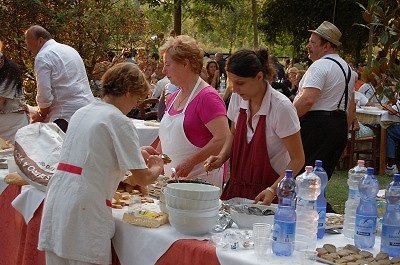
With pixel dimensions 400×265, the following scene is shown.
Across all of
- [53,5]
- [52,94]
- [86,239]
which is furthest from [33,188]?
[53,5]

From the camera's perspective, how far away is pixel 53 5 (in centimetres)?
941

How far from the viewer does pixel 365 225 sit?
2.46 metres

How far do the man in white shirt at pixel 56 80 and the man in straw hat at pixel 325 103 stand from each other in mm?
1930

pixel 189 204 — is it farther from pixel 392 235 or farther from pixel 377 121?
pixel 377 121

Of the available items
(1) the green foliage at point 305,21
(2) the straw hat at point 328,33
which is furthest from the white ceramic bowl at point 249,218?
(1) the green foliage at point 305,21

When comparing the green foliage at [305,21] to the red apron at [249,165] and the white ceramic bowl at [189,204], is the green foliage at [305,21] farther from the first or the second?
the white ceramic bowl at [189,204]

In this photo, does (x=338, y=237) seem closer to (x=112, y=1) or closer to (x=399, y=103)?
(x=399, y=103)

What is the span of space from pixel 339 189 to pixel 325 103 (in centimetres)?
281

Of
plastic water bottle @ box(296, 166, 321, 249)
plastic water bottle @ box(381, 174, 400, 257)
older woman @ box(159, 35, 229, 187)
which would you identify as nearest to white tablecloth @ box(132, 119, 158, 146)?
older woman @ box(159, 35, 229, 187)

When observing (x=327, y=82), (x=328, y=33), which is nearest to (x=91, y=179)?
(x=327, y=82)

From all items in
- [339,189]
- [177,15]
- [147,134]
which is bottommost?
[339,189]

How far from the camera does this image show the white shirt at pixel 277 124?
308cm

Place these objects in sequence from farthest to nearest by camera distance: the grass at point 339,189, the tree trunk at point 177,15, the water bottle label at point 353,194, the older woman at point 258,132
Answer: the tree trunk at point 177,15
the grass at point 339,189
the older woman at point 258,132
the water bottle label at point 353,194

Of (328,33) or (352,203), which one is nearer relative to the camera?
(352,203)
